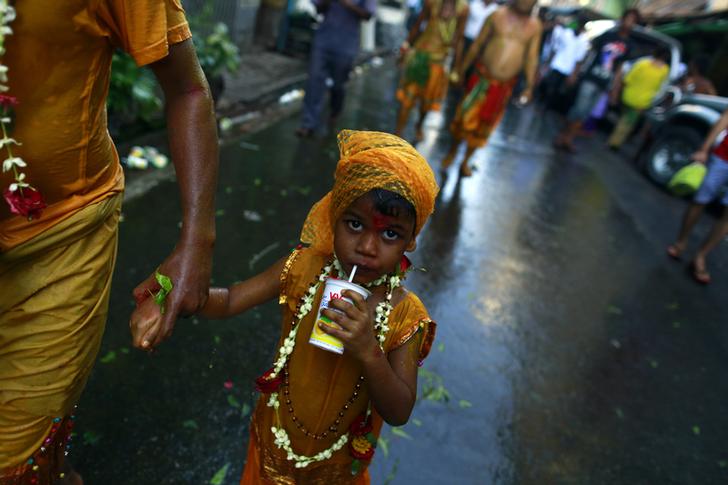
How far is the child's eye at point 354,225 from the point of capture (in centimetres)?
138

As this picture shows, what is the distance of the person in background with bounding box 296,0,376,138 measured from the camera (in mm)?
6305

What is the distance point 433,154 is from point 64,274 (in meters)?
6.13

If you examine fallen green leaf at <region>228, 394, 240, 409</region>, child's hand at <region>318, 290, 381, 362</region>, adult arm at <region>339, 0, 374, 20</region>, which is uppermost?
adult arm at <region>339, 0, 374, 20</region>

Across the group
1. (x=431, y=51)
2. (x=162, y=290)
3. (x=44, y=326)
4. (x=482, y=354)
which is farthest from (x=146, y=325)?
(x=431, y=51)

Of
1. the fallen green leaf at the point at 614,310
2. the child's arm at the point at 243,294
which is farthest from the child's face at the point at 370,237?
the fallen green leaf at the point at 614,310

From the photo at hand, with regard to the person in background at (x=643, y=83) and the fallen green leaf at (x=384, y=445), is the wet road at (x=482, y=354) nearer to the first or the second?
the fallen green leaf at (x=384, y=445)

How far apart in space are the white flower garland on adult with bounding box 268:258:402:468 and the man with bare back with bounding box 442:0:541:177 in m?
4.96

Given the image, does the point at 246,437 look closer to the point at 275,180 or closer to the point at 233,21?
the point at 275,180

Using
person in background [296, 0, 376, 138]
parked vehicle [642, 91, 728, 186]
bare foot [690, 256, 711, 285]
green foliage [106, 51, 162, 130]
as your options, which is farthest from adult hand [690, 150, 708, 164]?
green foliage [106, 51, 162, 130]

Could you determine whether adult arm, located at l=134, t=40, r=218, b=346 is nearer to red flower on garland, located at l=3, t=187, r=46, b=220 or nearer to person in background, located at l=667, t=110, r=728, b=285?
red flower on garland, located at l=3, t=187, r=46, b=220

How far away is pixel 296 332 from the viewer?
1549 millimetres

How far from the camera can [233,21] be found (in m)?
9.07

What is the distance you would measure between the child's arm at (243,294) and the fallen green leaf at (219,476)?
3.05 ft

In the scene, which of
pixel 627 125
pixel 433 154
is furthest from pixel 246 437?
pixel 627 125
